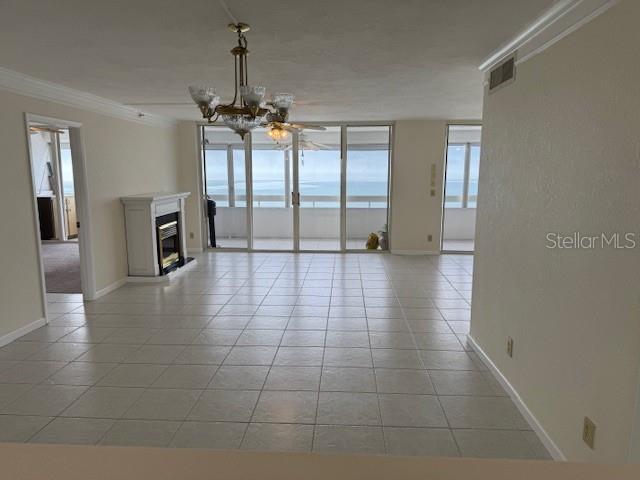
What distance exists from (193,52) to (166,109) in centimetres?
314

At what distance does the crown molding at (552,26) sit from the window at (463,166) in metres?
5.74

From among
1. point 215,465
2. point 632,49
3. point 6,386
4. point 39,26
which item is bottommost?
point 6,386

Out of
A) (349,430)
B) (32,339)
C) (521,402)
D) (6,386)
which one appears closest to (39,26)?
(6,386)

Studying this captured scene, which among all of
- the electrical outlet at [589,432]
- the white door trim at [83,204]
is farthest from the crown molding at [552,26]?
the white door trim at [83,204]

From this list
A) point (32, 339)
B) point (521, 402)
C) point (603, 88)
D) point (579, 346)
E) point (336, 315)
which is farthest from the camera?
point (336, 315)

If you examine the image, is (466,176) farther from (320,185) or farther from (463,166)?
(320,185)

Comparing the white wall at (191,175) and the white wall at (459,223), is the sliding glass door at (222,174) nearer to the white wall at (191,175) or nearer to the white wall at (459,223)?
the white wall at (191,175)

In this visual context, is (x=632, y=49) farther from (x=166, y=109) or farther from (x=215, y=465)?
(x=166, y=109)

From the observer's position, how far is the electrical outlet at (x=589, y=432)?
1900 millimetres

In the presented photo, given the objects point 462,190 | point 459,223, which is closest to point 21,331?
point 459,223

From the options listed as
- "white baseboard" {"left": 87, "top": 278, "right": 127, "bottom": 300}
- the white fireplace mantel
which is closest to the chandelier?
the white fireplace mantel

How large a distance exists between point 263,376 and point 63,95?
3.58m

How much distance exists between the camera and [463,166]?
9000mm

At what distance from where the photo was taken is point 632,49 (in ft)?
5.42
